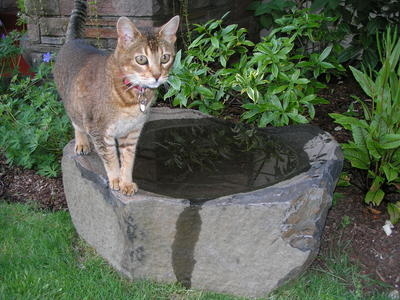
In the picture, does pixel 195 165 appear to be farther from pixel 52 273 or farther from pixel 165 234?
pixel 52 273

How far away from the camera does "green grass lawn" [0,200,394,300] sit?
10.1 feet

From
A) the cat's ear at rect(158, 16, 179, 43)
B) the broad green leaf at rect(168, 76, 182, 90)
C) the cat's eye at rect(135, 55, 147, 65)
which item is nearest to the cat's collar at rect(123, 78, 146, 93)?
the cat's eye at rect(135, 55, 147, 65)

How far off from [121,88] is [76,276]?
1.26 m

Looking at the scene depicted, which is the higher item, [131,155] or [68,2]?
[68,2]

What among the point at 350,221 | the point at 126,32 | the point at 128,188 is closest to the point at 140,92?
the point at 126,32

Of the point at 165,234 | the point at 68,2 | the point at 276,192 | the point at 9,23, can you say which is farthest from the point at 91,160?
Result: the point at 9,23

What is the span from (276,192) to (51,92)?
292 cm

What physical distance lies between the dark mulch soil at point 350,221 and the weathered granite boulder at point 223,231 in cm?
55

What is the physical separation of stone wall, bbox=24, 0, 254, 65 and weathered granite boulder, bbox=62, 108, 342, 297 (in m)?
2.19

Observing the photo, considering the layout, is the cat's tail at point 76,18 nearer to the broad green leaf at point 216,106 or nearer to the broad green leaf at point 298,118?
the broad green leaf at point 216,106

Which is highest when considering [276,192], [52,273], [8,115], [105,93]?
[105,93]

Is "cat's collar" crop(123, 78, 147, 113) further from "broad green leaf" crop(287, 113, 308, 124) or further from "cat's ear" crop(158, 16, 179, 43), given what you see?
"broad green leaf" crop(287, 113, 308, 124)

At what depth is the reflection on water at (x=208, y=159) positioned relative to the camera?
3.08 meters

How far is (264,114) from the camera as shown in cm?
420
